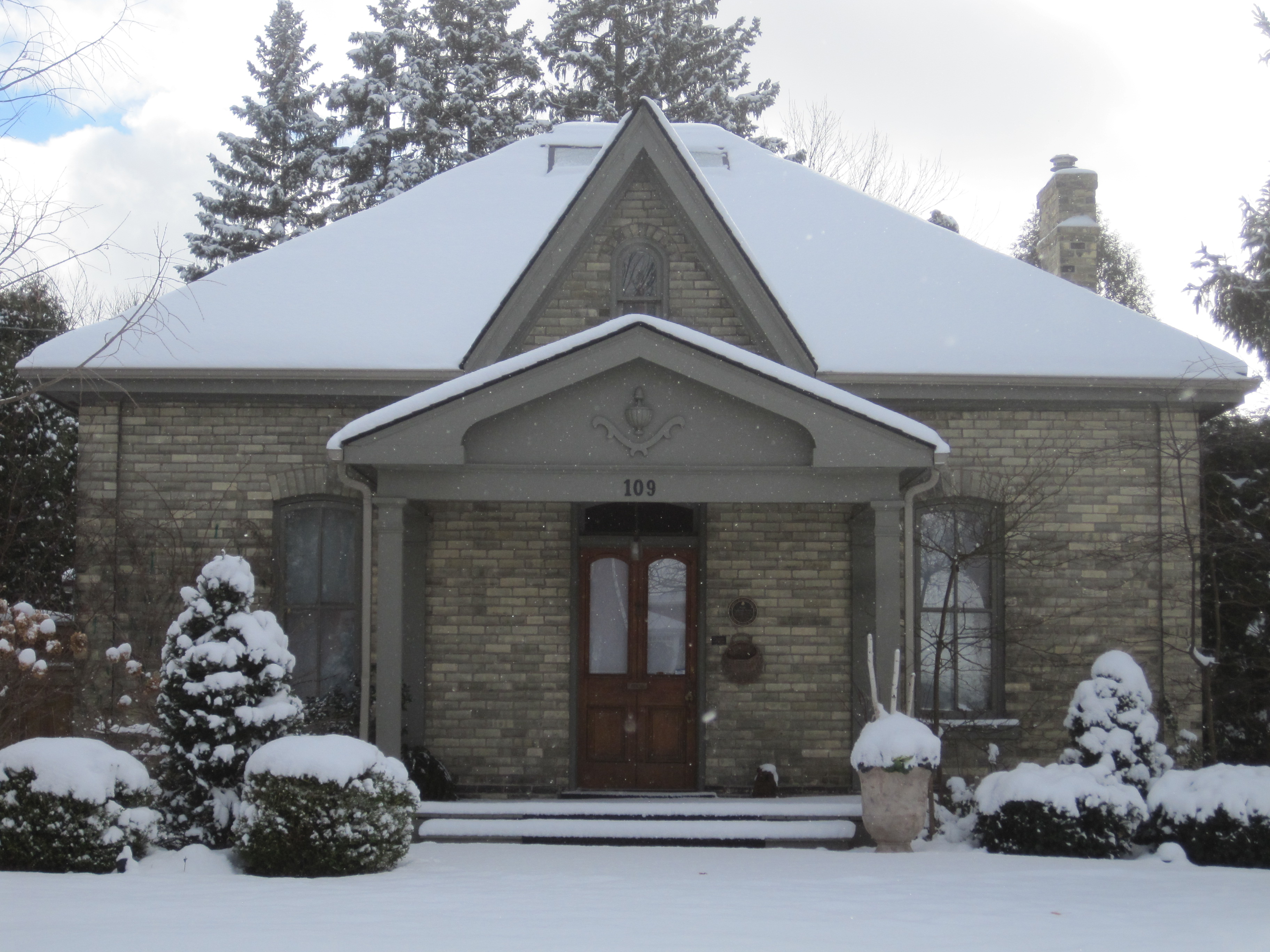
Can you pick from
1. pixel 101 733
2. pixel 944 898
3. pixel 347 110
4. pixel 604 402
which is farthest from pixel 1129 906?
pixel 347 110

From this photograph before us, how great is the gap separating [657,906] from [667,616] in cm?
464

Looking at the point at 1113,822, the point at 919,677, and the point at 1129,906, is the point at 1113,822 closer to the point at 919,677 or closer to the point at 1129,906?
the point at 1129,906

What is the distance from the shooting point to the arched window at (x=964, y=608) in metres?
10.8

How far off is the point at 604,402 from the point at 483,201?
5.91 m

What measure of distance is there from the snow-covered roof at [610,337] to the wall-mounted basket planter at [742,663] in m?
2.98

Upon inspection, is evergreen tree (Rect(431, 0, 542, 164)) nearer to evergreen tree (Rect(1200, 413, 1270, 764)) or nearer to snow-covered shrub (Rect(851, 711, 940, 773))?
evergreen tree (Rect(1200, 413, 1270, 764))

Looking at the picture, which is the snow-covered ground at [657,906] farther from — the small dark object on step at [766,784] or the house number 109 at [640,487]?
the house number 109 at [640,487]

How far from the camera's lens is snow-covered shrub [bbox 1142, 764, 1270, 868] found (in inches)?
305

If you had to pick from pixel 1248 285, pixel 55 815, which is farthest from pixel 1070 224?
pixel 55 815

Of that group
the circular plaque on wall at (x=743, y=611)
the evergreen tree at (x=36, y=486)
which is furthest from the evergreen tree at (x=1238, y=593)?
the evergreen tree at (x=36, y=486)

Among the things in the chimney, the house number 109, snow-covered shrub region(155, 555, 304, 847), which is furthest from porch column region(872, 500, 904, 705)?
the chimney

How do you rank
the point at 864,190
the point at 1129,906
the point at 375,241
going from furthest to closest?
1. the point at 864,190
2. the point at 375,241
3. the point at 1129,906

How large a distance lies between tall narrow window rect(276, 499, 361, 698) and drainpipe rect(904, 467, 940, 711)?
5128 millimetres

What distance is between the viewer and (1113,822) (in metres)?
7.96
